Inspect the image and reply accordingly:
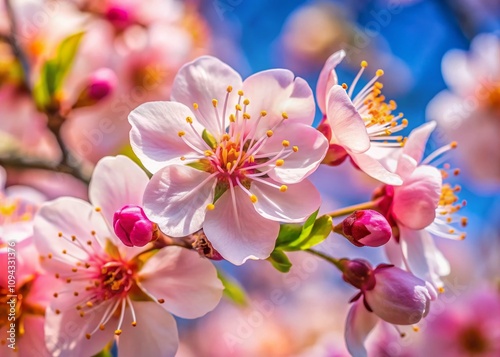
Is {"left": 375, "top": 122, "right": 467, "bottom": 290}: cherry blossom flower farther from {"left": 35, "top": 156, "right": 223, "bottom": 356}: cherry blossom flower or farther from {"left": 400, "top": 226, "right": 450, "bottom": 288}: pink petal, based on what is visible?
{"left": 35, "top": 156, "right": 223, "bottom": 356}: cherry blossom flower

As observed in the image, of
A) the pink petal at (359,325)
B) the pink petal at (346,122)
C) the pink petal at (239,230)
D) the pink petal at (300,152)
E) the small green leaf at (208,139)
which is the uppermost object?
the pink petal at (346,122)

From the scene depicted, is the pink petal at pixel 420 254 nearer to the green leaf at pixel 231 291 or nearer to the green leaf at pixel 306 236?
the green leaf at pixel 306 236

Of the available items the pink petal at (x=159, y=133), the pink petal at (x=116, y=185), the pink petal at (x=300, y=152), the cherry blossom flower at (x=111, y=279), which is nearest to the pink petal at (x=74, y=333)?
the cherry blossom flower at (x=111, y=279)

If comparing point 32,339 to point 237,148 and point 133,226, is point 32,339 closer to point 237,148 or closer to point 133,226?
point 133,226

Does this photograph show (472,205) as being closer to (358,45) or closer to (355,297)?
(358,45)

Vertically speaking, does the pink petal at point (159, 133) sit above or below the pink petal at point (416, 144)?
below

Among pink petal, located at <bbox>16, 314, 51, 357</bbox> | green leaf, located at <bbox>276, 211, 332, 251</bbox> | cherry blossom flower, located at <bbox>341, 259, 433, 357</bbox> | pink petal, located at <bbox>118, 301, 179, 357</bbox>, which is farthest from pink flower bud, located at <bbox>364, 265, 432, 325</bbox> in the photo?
pink petal, located at <bbox>16, 314, 51, 357</bbox>

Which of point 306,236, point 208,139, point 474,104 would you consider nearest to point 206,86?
point 208,139
